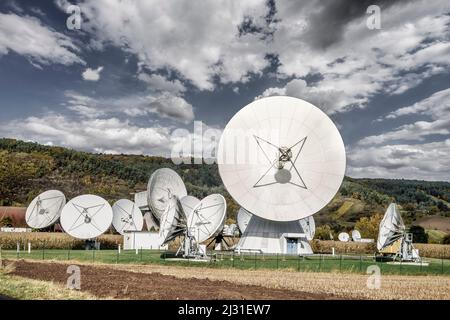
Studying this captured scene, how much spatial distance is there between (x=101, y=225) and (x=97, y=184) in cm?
11898

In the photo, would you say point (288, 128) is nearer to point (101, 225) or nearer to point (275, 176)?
point (275, 176)

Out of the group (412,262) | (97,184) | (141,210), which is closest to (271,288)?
(412,262)

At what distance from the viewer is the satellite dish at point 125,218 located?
65.9m

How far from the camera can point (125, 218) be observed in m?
66.1

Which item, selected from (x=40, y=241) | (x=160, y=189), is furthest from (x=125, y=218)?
(x=40, y=241)

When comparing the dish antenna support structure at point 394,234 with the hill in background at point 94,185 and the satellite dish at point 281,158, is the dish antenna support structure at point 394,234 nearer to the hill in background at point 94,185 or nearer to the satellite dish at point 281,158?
the satellite dish at point 281,158

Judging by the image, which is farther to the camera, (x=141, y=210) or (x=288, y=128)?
(x=141, y=210)

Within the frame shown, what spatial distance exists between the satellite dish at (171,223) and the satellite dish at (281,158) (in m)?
7.20

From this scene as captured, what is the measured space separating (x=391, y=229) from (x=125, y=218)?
3574cm

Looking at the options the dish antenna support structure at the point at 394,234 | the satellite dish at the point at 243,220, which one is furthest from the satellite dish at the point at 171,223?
the satellite dish at the point at 243,220

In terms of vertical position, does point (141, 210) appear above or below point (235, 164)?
below

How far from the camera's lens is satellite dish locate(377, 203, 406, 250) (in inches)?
1860

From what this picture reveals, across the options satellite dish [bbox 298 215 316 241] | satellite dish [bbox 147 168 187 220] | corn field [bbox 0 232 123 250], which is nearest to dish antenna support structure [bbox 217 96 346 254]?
satellite dish [bbox 147 168 187 220]
